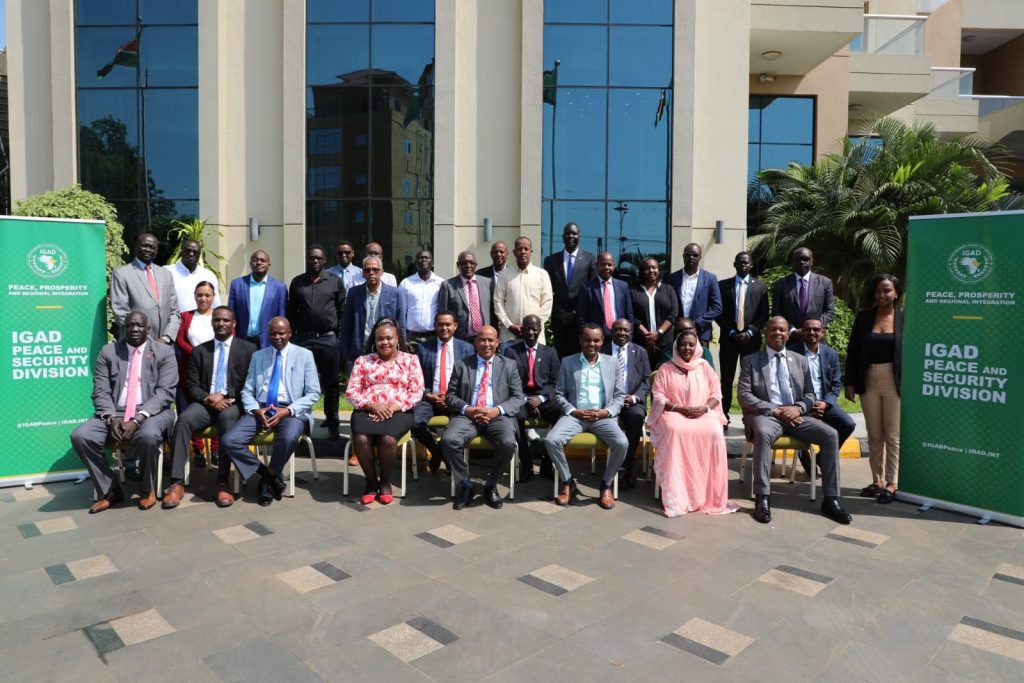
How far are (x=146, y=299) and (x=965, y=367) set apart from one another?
23.2 feet

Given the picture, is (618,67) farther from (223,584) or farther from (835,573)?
(223,584)

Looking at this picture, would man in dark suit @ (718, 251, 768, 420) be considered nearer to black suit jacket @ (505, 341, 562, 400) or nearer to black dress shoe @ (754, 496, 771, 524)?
black dress shoe @ (754, 496, 771, 524)

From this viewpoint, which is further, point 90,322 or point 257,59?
point 257,59

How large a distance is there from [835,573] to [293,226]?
10.6m

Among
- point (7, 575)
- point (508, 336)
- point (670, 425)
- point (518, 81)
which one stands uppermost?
point (518, 81)

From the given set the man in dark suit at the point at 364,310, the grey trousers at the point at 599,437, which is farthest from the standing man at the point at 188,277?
the grey trousers at the point at 599,437

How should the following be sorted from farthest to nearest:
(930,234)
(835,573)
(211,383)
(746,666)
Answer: (211,383) → (930,234) → (835,573) → (746,666)

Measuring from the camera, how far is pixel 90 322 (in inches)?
249

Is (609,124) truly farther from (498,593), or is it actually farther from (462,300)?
(498,593)

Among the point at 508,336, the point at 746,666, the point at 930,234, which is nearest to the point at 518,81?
the point at 508,336

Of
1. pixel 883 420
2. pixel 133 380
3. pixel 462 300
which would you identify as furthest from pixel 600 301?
pixel 133 380

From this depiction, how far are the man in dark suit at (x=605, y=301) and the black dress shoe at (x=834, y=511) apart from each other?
244cm

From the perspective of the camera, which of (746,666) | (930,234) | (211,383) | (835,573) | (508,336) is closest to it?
(746,666)

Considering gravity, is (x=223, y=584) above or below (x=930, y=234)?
below
